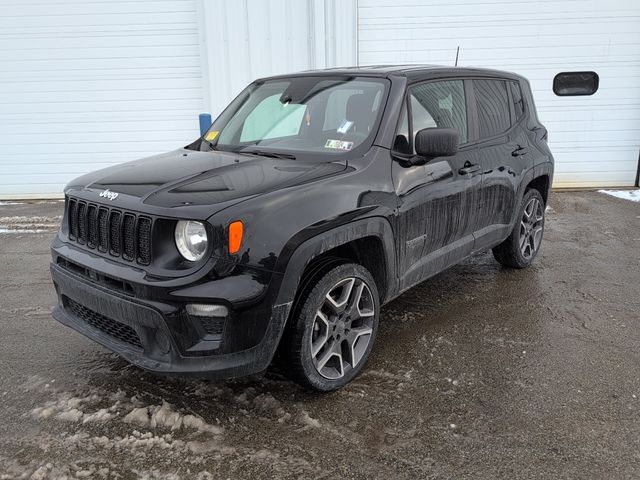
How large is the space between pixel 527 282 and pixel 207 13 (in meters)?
6.26

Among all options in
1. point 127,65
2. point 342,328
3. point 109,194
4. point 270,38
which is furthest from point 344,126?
point 127,65

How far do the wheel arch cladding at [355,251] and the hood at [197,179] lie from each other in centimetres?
33

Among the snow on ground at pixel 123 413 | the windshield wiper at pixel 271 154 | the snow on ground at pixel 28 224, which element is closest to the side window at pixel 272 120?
the windshield wiper at pixel 271 154

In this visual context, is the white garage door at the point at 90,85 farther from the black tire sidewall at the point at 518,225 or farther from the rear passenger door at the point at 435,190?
the rear passenger door at the point at 435,190

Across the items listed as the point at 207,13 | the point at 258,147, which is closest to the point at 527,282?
the point at 258,147

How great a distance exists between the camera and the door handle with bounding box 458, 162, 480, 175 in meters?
3.88

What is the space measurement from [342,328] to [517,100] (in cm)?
297

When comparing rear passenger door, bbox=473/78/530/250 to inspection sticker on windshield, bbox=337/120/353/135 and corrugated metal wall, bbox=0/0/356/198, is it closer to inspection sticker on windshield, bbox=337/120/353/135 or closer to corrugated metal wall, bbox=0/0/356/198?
inspection sticker on windshield, bbox=337/120/353/135

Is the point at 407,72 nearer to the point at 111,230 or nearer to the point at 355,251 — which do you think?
the point at 355,251

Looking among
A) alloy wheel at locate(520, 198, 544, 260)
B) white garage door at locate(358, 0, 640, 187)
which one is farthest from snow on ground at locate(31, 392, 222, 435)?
white garage door at locate(358, 0, 640, 187)

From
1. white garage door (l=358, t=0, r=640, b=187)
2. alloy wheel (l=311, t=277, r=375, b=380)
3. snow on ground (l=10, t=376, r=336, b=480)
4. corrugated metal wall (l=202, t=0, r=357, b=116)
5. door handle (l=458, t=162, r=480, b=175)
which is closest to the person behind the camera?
snow on ground (l=10, t=376, r=336, b=480)

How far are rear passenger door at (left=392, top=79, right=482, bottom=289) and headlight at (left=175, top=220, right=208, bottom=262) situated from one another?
1280mm

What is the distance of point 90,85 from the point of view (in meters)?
8.92

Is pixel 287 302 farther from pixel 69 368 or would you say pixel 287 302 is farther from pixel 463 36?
pixel 463 36
